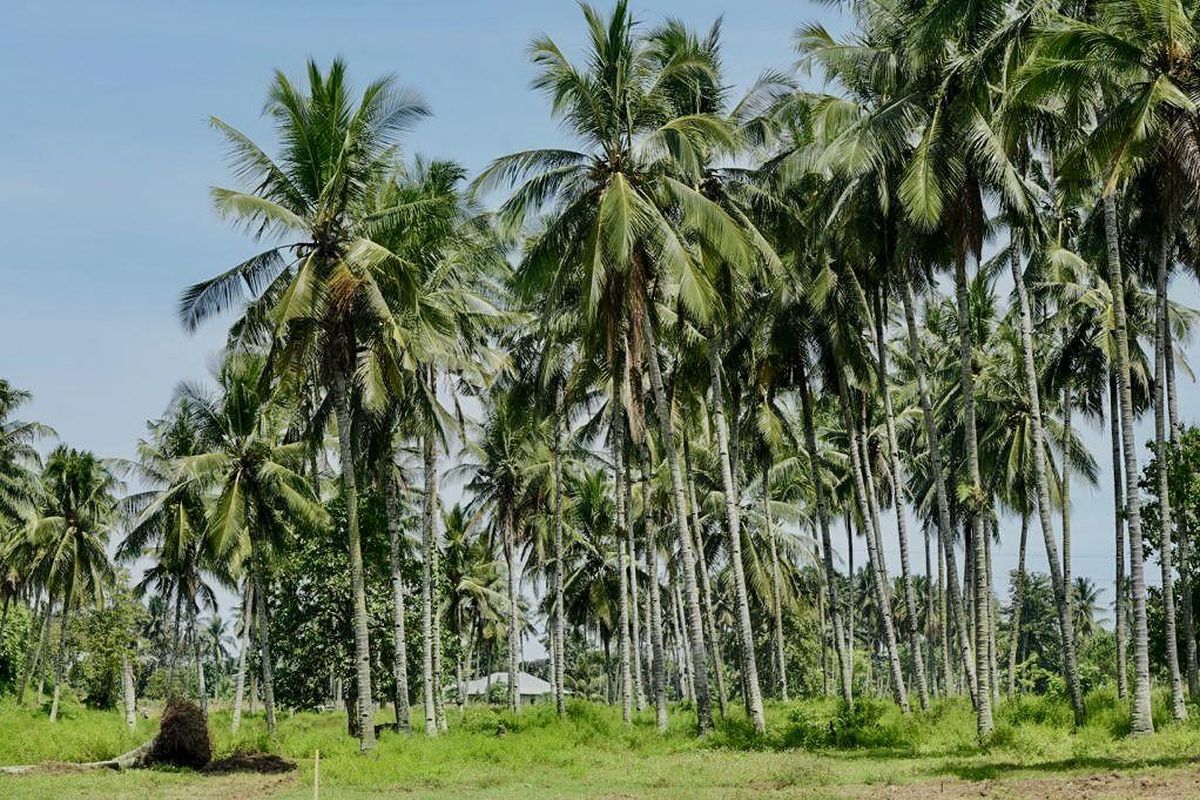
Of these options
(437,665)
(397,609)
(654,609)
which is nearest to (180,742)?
(397,609)

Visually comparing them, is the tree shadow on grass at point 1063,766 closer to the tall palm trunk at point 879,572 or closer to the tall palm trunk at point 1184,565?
the tall palm trunk at point 879,572

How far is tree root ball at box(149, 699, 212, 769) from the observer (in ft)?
82.4

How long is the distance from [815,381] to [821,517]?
3732 millimetres

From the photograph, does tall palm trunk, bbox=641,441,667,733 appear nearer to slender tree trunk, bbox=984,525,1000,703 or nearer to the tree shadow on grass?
slender tree trunk, bbox=984,525,1000,703

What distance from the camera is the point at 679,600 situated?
5100 centimetres

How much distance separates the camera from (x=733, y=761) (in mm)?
20812

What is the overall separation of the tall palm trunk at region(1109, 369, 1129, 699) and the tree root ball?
20.5m

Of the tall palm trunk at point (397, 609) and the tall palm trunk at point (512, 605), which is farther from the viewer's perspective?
the tall palm trunk at point (512, 605)

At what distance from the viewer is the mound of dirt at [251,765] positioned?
24531 millimetres

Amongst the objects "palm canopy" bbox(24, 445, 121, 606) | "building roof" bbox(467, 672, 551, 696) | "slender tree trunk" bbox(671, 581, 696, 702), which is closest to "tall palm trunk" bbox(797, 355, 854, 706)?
"slender tree trunk" bbox(671, 581, 696, 702)

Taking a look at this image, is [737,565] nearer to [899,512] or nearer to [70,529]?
[899,512]

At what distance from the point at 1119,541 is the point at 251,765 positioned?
71.7ft

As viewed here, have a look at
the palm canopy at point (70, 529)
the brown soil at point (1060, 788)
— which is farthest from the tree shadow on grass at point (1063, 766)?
the palm canopy at point (70, 529)

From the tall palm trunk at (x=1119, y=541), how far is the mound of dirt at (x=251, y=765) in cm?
1859
